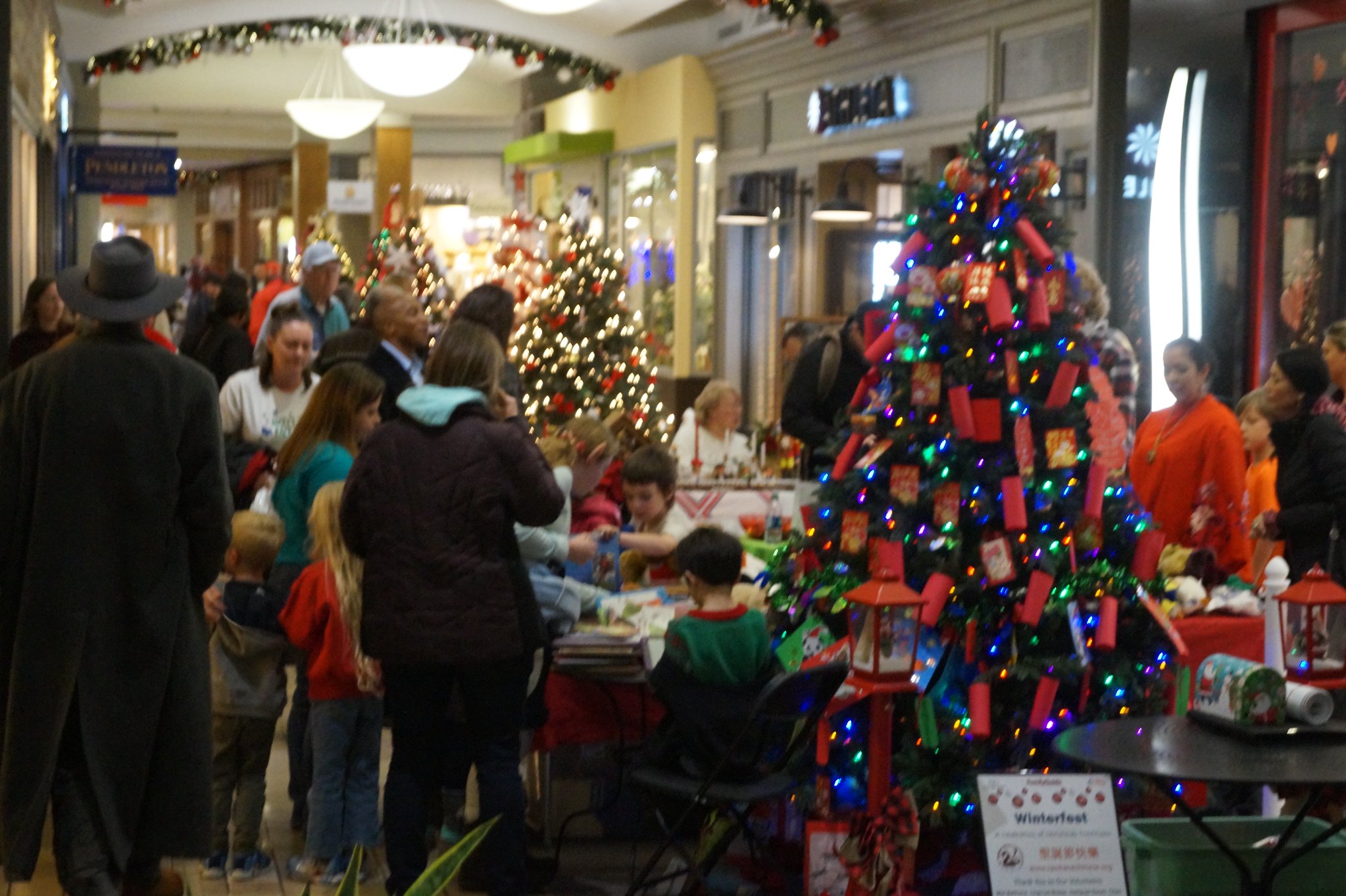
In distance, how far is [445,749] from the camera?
4746 mm

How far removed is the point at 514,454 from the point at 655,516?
1523 mm

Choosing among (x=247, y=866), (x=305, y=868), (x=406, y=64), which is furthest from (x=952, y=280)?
(x=406, y=64)

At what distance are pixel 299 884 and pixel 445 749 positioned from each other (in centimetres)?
77

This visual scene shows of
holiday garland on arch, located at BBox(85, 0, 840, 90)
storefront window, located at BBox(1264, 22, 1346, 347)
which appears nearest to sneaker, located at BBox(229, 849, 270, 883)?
storefront window, located at BBox(1264, 22, 1346, 347)

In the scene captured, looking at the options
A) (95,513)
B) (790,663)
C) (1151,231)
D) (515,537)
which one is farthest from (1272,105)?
(95,513)

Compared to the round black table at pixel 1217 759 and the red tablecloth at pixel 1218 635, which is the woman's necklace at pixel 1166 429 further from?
the round black table at pixel 1217 759

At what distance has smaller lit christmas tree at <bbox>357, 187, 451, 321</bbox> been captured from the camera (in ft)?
45.0

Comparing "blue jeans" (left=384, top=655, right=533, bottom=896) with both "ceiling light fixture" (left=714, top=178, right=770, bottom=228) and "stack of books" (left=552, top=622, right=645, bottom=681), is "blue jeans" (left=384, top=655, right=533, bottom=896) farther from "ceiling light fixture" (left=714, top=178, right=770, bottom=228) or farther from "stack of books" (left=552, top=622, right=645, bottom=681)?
"ceiling light fixture" (left=714, top=178, right=770, bottom=228)

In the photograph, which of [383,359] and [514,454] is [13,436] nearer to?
[514,454]

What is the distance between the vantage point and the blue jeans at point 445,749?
15.2 feet

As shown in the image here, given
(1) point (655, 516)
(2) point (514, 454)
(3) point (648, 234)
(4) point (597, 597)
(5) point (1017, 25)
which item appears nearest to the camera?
(2) point (514, 454)

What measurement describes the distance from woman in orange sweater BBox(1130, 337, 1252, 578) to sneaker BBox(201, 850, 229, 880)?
352 centimetres

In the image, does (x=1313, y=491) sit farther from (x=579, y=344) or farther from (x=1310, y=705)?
(x=579, y=344)

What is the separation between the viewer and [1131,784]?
5051mm
